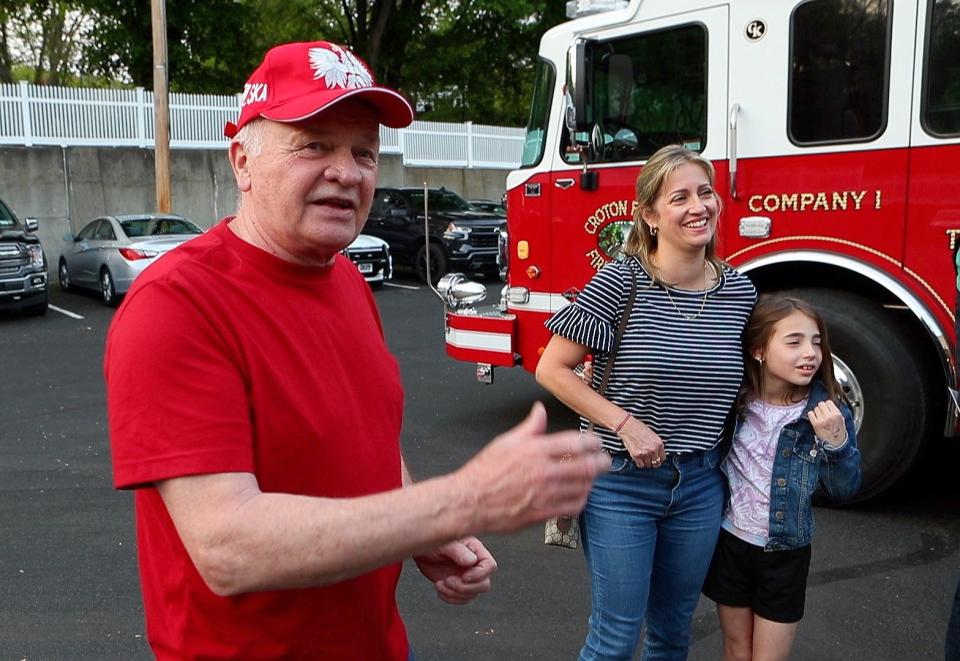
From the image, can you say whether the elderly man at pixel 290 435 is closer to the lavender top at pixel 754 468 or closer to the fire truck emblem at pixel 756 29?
the lavender top at pixel 754 468

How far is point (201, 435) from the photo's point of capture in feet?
4.21

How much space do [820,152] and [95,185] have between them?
17.1 metres

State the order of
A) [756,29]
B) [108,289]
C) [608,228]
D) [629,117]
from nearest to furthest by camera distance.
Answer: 1. [756,29]
2. [629,117]
3. [608,228]
4. [108,289]

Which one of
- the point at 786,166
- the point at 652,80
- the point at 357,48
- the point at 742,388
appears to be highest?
the point at 357,48

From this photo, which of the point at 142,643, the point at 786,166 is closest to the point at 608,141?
the point at 786,166

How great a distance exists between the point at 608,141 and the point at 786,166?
1.08 metres

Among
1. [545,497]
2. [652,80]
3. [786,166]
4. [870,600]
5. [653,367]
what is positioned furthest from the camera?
[652,80]

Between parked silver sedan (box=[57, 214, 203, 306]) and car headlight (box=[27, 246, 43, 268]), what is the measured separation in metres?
1.06

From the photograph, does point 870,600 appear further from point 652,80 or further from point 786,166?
point 652,80

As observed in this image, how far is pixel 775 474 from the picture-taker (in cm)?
261

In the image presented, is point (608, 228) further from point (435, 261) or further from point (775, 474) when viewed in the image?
point (435, 261)

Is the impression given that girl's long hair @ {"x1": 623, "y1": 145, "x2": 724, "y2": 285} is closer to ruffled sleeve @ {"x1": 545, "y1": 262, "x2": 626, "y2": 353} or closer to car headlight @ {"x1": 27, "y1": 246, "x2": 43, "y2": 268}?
ruffled sleeve @ {"x1": 545, "y1": 262, "x2": 626, "y2": 353}

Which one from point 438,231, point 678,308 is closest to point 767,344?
point 678,308

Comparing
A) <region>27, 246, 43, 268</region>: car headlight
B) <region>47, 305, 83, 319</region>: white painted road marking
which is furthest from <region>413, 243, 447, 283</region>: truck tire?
<region>27, 246, 43, 268</region>: car headlight
